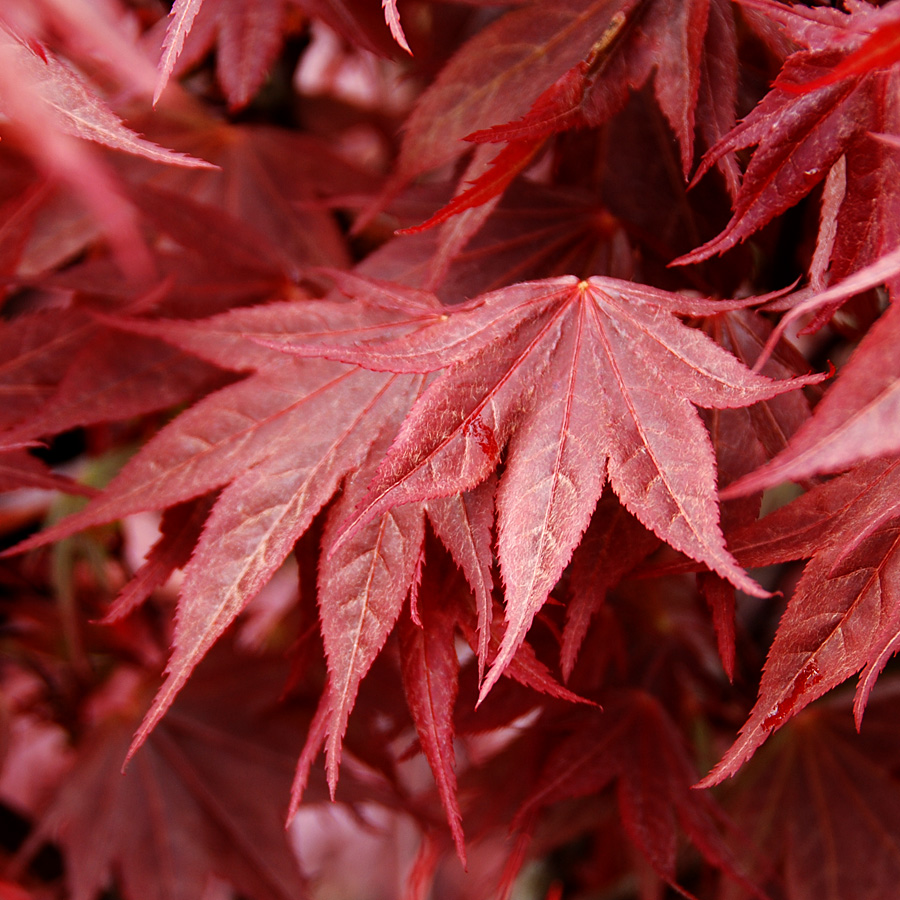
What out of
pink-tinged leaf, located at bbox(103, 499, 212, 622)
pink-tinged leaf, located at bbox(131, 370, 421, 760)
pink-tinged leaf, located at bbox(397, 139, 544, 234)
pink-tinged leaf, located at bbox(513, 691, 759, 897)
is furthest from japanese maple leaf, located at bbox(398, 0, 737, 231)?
pink-tinged leaf, located at bbox(513, 691, 759, 897)

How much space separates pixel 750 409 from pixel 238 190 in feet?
1.81

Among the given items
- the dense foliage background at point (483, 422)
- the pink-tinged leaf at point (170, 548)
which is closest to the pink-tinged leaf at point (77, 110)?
the dense foliage background at point (483, 422)

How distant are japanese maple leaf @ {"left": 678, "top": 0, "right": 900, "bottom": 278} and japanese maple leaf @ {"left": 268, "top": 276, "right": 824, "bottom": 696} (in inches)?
2.1

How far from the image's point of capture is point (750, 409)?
1.43 feet

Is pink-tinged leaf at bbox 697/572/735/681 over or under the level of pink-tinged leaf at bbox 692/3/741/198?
under

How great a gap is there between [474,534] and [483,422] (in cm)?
6

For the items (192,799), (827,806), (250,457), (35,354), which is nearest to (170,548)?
(250,457)

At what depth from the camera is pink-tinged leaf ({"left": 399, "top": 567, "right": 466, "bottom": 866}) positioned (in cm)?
40

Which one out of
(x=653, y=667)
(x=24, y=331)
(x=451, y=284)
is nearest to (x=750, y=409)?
(x=451, y=284)

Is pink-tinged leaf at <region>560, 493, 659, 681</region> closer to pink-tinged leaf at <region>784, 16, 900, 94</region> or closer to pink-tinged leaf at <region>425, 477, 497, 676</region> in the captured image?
pink-tinged leaf at <region>425, 477, 497, 676</region>

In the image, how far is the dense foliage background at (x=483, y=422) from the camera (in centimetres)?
37

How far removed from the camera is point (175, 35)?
0.36 m

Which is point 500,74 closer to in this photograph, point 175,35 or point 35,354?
point 175,35

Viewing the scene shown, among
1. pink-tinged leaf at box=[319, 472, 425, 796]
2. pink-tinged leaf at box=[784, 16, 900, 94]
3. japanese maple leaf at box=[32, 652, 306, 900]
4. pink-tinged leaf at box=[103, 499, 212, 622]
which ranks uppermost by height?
pink-tinged leaf at box=[784, 16, 900, 94]
